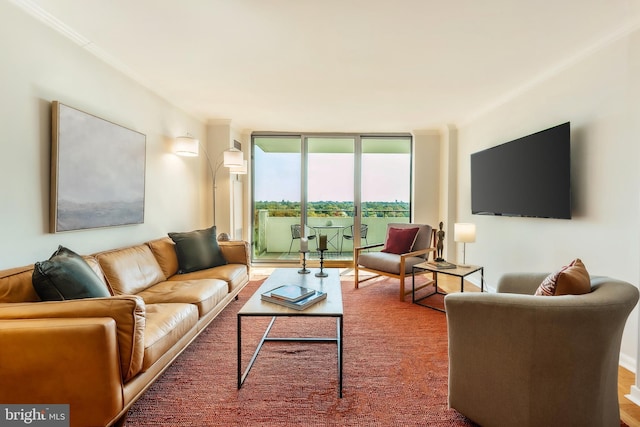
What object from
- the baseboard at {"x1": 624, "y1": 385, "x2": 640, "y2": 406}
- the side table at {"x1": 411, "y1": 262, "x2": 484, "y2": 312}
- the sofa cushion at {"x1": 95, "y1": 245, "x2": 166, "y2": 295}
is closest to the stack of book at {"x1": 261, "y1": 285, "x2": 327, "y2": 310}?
the sofa cushion at {"x1": 95, "y1": 245, "x2": 166, "y2": 295}

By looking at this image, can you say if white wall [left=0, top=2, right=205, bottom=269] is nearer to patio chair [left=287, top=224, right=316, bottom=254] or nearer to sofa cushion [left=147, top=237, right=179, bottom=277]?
sofa cushion [left=147, top=237, right=179, bottom=277]

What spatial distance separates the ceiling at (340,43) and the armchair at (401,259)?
1715mm

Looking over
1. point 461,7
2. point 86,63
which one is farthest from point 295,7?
point 86,63

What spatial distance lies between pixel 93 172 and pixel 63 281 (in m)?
1.10

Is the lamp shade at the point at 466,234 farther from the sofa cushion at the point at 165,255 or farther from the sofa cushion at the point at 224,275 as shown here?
the sofa cushion at the point at 165,255

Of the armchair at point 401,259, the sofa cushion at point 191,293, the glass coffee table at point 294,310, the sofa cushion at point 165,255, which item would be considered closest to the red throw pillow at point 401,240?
the armchair at point 401,259

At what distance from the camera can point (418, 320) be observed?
2.85 m

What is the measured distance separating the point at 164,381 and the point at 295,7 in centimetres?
250

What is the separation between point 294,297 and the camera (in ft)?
6.48

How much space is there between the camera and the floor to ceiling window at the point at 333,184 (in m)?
5.14

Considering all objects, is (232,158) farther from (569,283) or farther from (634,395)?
(634,395)

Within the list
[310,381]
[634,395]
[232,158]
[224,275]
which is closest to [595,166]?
[634,395]

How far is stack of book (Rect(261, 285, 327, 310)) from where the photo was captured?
1.93m

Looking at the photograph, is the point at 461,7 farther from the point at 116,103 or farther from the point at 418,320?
the point at 116,103
